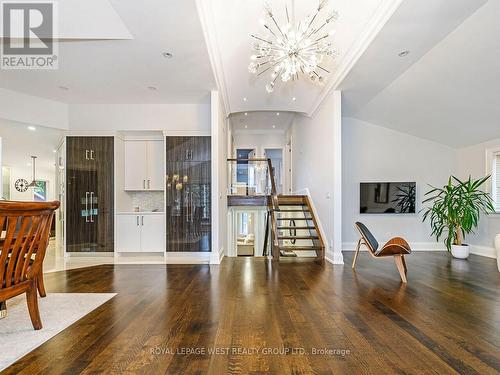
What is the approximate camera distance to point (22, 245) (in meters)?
2.19

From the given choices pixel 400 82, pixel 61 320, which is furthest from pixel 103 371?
pixel 400 82

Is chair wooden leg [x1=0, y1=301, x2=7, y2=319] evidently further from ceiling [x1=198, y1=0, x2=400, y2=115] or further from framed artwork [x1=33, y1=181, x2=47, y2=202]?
framed artwork [x1=33, y1=181, x2=47, y2=202]

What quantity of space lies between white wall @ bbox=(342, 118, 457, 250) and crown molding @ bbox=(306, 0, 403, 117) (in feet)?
6.55

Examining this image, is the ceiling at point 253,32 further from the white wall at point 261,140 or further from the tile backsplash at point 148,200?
the white wall at point 261,140

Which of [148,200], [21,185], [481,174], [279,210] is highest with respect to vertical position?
[481,174]

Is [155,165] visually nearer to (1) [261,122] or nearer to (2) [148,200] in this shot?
(2) [148,200]

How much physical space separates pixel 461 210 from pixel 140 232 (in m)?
6.52

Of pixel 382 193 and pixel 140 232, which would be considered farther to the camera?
pixel 382 193

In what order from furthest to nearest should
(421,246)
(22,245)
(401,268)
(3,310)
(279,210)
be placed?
(421,246) → (279,210) → (401,268) → (3,310) → (22,245)

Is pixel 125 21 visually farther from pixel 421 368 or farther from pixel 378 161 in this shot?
pixel 378 161

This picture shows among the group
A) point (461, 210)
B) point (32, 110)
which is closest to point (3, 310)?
point (32, 110)

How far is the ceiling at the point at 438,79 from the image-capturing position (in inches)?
131

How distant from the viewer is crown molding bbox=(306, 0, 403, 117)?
3.20 m

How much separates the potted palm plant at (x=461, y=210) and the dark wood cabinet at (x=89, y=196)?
6759 mm
